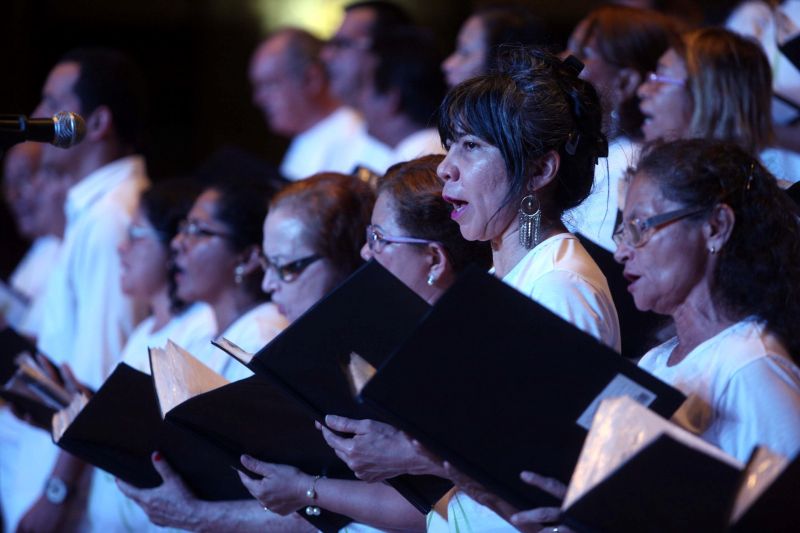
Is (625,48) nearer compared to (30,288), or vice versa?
(625,48)

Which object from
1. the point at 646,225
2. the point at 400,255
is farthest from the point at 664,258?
the point at 400,255

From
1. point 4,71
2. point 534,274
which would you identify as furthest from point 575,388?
point 4,71

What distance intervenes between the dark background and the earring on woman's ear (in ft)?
13.8

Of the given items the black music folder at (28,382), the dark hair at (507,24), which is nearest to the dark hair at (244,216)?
the black music folder at (28,382)

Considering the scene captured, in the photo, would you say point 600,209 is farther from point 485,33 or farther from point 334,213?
point 485,33

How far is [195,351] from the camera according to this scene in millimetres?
3443

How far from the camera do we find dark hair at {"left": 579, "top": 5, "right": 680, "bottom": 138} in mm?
3514

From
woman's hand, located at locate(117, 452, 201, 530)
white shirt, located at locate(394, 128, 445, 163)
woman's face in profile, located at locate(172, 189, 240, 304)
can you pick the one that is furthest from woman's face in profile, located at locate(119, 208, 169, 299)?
woman's hand, located at locate(117, 452, 201, 530)

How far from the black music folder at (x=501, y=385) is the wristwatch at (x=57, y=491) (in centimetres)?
223

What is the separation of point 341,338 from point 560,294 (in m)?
0.40

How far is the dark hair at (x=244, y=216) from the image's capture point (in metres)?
3.46

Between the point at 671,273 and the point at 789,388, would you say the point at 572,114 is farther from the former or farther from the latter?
the point at 789,388

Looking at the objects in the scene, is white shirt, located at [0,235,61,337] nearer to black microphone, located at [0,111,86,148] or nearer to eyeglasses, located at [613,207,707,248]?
black microphone, located at [0,111,86,148]

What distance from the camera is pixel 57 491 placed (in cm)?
379
